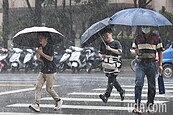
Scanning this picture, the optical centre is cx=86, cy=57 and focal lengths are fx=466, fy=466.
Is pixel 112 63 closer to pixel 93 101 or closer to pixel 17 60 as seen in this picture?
pixel 93 101

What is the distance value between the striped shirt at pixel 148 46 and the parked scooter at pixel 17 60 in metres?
14.9

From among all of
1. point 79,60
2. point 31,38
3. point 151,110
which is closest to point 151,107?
point 151,110

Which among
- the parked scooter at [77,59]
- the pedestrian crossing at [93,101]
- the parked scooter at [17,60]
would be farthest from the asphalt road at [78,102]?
the parked scooter at [17,60]

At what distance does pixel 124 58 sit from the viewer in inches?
1071

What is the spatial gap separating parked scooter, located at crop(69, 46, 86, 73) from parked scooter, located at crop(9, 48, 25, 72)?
2848mm

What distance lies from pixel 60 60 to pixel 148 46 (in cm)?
1362

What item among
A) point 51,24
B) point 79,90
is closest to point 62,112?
point 79,90

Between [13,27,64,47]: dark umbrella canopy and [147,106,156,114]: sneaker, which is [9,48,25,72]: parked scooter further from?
[147,106,156,114]: sneaker

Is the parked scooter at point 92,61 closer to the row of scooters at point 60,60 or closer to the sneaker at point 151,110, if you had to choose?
the row of scooters at point 60,60

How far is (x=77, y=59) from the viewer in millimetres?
22312

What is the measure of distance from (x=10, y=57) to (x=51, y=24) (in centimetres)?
629

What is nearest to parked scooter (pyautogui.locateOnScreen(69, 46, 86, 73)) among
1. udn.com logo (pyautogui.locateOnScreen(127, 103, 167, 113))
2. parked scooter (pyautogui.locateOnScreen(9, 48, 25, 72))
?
parked scooter (pyautogui.locateOnScreen(9, 48, 25, 72))

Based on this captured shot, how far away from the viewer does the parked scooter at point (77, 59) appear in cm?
2234

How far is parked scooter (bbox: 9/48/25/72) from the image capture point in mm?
23641
